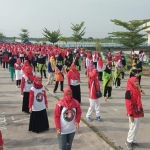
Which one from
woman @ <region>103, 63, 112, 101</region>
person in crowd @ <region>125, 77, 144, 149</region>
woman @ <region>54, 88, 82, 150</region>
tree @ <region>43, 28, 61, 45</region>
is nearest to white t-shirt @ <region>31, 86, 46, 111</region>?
woman @ <region>54, 88, 82, 150</region>

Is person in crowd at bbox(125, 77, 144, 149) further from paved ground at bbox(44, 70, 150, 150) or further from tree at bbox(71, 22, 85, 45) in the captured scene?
tree at bbox(71, 22, 85, 45)

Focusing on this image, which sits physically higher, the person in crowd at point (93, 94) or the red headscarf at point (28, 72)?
the red headscarf at point (28, 72)

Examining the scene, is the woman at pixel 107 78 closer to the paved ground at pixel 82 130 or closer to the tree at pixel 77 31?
the paved ground at pixel 82 130

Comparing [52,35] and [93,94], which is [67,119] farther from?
[52,35]

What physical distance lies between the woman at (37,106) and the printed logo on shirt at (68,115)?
207cm

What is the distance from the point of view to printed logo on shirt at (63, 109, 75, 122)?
4.96m

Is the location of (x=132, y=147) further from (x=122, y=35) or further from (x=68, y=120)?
(x=122, y=35)

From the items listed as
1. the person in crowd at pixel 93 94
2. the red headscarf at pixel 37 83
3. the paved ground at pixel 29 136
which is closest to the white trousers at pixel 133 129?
the paved ground at pixel 29 136

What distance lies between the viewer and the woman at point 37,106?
684cm

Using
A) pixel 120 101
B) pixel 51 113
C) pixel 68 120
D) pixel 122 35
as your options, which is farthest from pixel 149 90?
pixel 122 35

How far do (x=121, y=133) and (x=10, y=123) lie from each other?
3459 mm

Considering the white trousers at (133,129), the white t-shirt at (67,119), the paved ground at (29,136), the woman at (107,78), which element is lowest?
the paved ground at (29,136)

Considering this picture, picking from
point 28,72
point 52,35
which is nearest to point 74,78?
point 28,72

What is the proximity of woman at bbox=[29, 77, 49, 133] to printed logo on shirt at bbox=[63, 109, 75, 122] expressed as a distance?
2.07m
